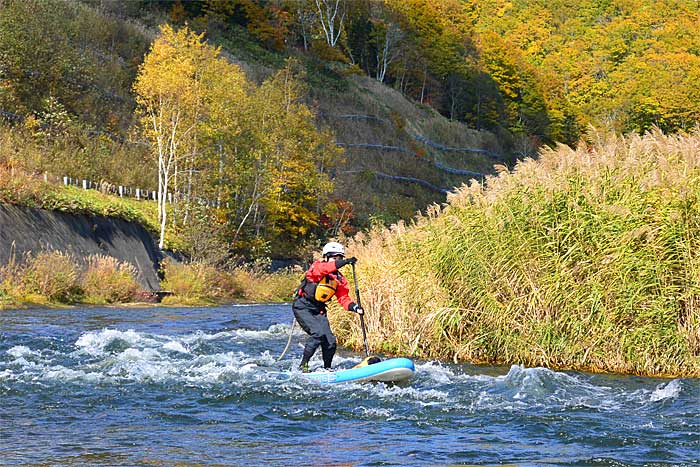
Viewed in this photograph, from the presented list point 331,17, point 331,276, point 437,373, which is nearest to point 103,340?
point 331,276

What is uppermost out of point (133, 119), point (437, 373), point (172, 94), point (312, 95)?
point (312, 95)

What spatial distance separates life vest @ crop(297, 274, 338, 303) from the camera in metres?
14.5

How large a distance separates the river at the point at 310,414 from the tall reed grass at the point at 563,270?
645 millimetres

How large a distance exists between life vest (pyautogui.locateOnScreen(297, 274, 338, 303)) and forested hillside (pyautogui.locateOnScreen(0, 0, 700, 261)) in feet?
65.9

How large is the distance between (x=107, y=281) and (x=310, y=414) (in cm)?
1891

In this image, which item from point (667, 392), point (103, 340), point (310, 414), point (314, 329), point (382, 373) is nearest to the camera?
point (310, 414)

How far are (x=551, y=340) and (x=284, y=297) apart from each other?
23563 millimetres

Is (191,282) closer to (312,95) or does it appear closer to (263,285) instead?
(263,285)

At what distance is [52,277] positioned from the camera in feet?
87.5

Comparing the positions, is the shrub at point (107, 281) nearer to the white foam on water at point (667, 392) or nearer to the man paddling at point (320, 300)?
the man paddling at point (320, 300)

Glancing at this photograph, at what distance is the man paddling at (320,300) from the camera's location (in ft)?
47.1

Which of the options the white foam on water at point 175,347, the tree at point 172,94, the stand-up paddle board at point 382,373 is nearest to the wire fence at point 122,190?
the tree at point 172,94

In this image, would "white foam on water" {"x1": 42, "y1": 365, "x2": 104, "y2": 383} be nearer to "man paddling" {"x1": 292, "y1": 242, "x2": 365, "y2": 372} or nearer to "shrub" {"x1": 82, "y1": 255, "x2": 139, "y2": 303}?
"man paddling" {"x1": 292, "y1": 242, "x2": 365, "y2": 372}

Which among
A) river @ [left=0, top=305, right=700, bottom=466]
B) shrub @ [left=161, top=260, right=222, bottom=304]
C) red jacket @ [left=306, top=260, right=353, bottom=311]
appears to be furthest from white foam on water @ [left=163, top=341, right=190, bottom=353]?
shrub @ [left=161, top=260, right=222, bottom=304]
